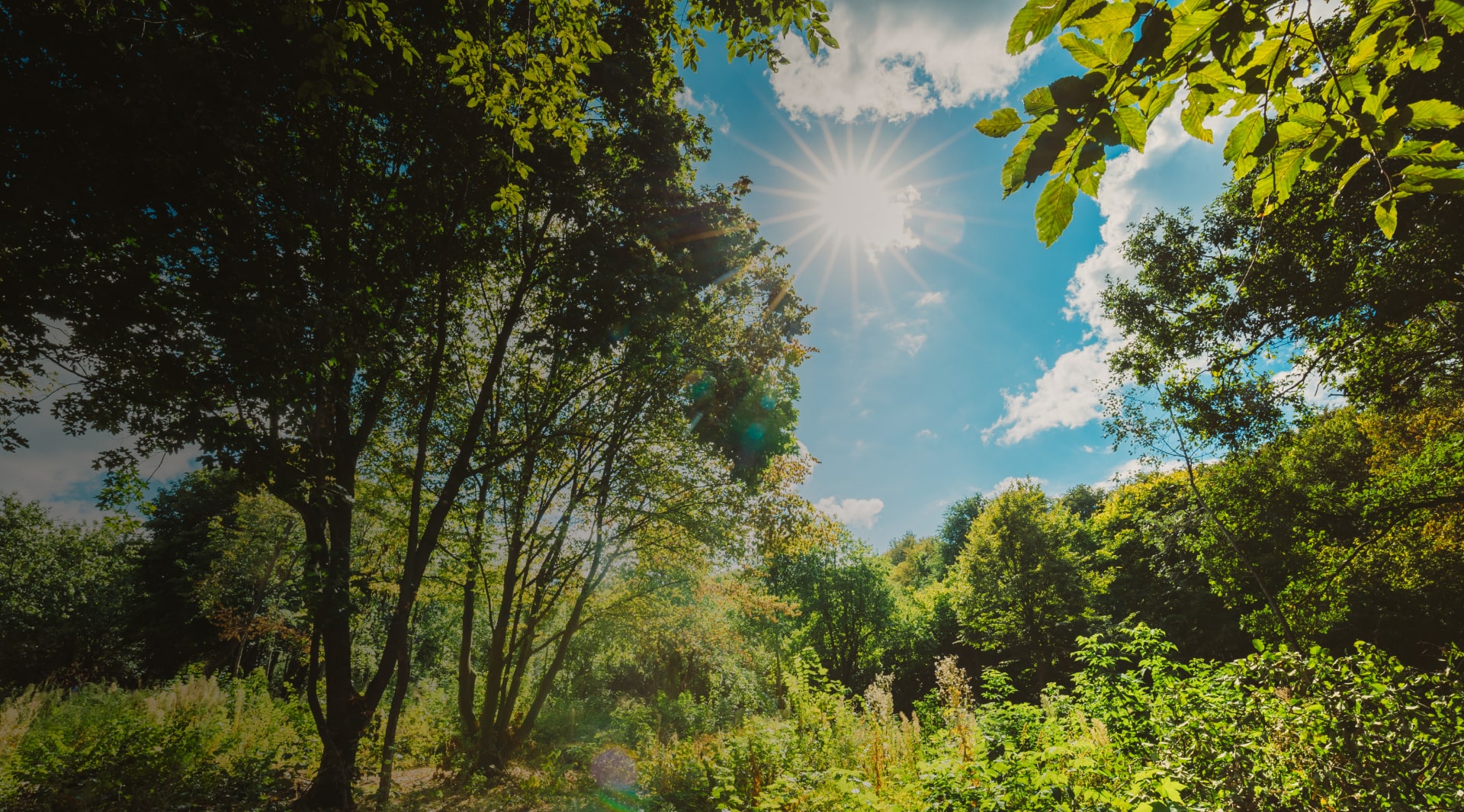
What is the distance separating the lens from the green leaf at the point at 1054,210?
1.21 metres

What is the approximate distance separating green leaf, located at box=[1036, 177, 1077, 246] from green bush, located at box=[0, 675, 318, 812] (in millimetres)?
9853

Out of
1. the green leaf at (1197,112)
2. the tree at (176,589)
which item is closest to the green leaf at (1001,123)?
the green leaf at (1197,112)

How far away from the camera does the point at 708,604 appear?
14.5m

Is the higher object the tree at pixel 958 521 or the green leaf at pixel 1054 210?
the tree at pixel 958 521

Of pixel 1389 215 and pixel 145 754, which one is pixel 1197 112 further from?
pixel 145 754

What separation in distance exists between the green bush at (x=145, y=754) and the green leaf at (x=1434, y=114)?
10651mm

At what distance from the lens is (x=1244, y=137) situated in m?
1.31

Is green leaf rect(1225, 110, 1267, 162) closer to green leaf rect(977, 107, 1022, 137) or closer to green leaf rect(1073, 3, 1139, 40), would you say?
green leaf rect(1073, 3, 1139, 40)

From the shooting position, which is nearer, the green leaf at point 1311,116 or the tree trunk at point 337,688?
the green leaf at point 1311,116

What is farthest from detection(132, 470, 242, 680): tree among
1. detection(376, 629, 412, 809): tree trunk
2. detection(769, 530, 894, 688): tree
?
detection(769, 530, 894, 688): tree

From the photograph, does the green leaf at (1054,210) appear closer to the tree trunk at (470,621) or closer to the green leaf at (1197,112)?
the green leaf at (1197,112)

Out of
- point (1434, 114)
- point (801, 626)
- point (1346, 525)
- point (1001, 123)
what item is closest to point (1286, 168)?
point (1434, 114)

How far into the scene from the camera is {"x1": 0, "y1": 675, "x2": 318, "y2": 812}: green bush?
223 inches

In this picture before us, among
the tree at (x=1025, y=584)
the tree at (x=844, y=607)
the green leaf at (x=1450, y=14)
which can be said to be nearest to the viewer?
the green leaf at (x=1450, y=14)
